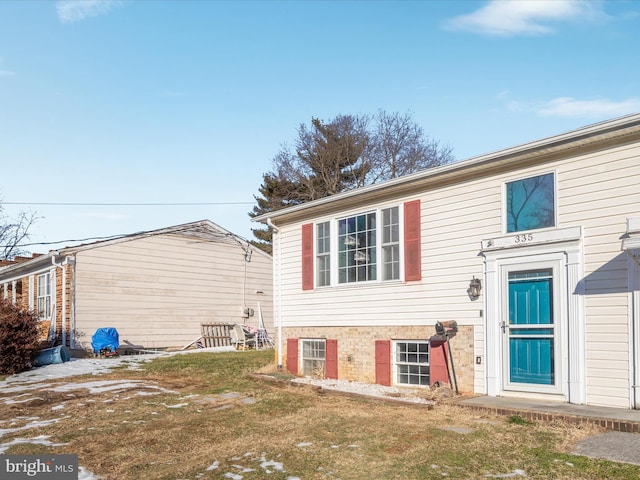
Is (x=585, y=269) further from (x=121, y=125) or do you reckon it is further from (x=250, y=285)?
(x=250, y=285)

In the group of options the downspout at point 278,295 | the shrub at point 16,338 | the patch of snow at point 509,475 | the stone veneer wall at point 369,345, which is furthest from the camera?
the shrub at point 16,338

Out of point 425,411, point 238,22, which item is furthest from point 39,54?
→ point 425,411

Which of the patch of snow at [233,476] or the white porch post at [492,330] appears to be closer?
the patch of snow at [233,476]

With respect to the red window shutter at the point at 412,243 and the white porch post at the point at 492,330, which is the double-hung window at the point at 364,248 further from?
the white porch post at the point at 492,330

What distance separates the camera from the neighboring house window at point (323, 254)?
1341cm

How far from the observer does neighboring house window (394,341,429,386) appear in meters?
11.2

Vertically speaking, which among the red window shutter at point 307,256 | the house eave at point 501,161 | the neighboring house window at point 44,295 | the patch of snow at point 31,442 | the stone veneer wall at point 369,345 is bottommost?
the patch of snow at point 31,442

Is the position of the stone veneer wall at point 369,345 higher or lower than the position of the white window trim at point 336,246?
lower

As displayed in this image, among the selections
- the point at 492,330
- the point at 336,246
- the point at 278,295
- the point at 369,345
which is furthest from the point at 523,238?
the point at 278,295

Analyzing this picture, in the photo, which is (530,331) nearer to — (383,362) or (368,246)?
(383,362)

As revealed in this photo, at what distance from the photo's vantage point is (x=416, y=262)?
37.1 ft

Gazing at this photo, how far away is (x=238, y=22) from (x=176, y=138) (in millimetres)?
5546

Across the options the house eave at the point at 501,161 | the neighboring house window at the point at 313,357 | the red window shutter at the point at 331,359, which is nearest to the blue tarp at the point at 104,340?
the neighboring house window at the point at 313,357

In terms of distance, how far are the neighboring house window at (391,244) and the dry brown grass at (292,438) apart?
268 centimetres
